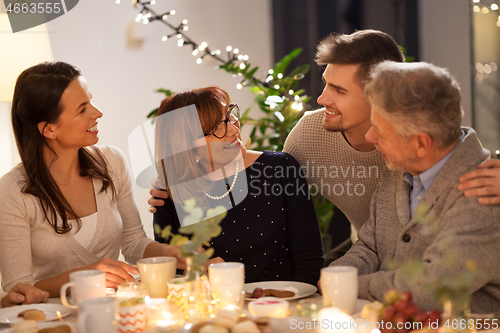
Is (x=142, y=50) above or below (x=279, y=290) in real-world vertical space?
above

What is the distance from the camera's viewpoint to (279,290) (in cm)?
125

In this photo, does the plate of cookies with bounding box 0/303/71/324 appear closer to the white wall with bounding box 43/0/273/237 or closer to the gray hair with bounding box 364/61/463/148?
the gray hair with bounding box 364/61/463/148

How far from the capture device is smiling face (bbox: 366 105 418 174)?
129cm

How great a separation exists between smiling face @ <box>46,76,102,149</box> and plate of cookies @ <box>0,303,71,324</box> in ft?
2.36

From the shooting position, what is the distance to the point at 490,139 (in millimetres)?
2822

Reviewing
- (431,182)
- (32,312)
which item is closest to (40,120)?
(32,312)

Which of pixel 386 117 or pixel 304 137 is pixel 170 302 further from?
pixel 304 137

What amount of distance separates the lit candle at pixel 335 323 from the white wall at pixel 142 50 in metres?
2.74

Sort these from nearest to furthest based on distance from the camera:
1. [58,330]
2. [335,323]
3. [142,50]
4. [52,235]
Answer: [335,323] < [58,330] < [52,235] < [142,50]

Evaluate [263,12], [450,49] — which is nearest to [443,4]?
[450,49]

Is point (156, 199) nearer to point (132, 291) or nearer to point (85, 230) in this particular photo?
point (85, 230)

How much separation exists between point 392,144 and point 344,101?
535 millimetres

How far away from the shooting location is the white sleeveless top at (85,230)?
1.74 m

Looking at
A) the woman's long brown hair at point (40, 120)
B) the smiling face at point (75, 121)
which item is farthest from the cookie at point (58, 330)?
the smiling face at point (75, 121)
